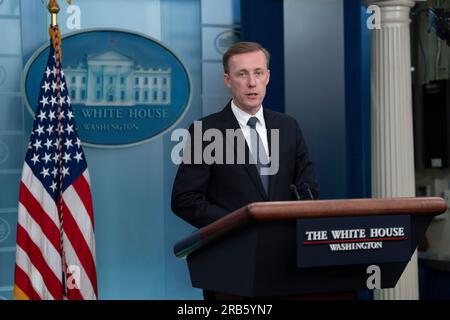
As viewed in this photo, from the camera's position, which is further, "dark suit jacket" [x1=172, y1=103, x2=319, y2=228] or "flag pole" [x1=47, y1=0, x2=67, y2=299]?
"flag pole" [x1=47, y1=0, x2=67, y2=299]

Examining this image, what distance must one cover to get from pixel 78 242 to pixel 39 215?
0.24 metres

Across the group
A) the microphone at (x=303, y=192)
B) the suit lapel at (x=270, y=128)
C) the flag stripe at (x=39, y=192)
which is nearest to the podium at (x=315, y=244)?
the microphone at (x=303, y=192)

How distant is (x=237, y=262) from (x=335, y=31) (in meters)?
3.47

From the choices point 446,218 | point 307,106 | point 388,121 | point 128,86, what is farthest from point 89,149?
point 446,218

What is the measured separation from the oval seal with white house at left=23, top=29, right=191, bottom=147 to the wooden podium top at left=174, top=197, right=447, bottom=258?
282 cm

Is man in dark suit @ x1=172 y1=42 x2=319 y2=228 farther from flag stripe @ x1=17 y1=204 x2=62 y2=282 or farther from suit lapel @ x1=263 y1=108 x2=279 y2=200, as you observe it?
flag stripe @ x1=17 y1=204 x2=62 y2=282

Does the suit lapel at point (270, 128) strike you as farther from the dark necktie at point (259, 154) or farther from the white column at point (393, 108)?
the white column at point (393, 108)

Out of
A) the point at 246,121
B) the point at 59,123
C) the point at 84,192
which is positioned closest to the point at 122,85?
the point at 59,123

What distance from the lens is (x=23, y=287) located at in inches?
172

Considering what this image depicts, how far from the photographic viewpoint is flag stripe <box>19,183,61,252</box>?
14.4ft

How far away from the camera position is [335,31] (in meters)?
5.37

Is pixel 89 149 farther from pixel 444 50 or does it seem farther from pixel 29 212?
pixel 444 50

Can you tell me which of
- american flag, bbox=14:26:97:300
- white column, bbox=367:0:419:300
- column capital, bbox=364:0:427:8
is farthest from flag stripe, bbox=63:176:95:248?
column capital, bbox=364:0:427:8

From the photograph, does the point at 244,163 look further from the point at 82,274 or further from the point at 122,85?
the point at 122,85
